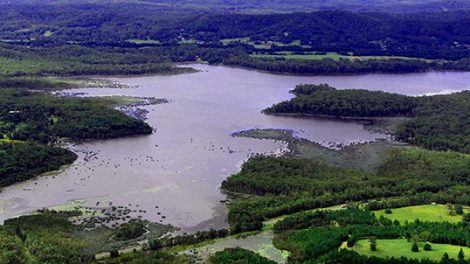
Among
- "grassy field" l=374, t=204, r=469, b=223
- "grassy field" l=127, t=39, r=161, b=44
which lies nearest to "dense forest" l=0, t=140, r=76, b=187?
"grassy field" l=374, t=204, r=469, b=223

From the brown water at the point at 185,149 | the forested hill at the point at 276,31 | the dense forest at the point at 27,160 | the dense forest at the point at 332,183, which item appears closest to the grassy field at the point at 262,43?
the forested hill at the point at 276,31

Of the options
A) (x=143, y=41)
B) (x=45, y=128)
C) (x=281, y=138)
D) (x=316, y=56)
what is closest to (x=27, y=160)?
(x=45, y=128)

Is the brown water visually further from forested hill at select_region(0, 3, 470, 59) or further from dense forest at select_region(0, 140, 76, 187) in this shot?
forested hill at select_region(0, 3, 470, 59)

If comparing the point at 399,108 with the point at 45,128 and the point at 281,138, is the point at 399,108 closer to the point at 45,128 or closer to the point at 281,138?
the point at 281,138

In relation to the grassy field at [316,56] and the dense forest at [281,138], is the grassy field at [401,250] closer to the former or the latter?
the dense forest at [281,138]

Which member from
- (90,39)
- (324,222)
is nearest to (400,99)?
A: (324,222)
